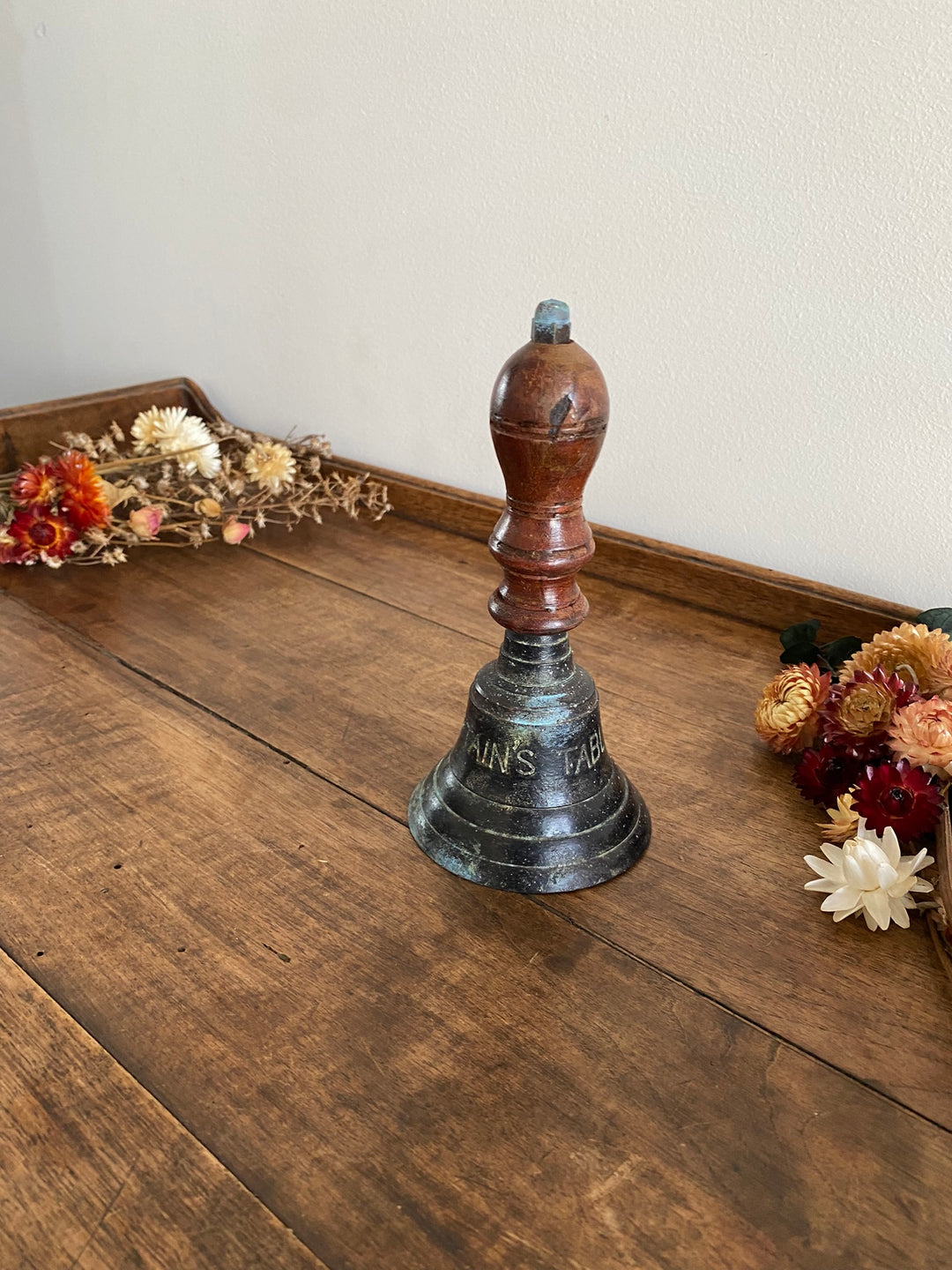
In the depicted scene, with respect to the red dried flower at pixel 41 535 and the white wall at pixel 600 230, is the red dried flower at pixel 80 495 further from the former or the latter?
the white wall at pixel 600 230

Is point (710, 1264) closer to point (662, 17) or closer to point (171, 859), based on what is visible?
point (171, 859)

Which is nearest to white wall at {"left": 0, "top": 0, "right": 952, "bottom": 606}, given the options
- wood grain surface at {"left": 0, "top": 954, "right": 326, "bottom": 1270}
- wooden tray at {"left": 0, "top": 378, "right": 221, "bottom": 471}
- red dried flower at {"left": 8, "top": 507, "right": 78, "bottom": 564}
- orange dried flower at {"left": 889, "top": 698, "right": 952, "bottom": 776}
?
wooden tray at {"left": 0, "top": 378, "right": 221, "bottom": 471}

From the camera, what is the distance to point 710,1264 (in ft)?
1.35

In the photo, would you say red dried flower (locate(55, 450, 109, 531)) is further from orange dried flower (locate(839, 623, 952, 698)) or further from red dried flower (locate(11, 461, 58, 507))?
orange dried flower (locate(839, 623, 952, 698))

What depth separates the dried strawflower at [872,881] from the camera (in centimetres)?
60

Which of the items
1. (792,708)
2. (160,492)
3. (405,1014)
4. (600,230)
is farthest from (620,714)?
(160,492)

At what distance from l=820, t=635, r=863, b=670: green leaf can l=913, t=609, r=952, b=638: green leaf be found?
0.19 feet

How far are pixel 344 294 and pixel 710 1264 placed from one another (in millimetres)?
1130

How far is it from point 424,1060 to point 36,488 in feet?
2.83

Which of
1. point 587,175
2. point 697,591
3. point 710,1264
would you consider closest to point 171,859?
point 710,1264

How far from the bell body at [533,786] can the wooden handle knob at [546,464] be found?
0.03 m

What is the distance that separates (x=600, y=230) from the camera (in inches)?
40.4

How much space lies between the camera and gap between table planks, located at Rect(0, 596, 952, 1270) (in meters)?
0.43

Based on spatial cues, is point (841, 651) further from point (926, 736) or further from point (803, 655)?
point (926, 736)
